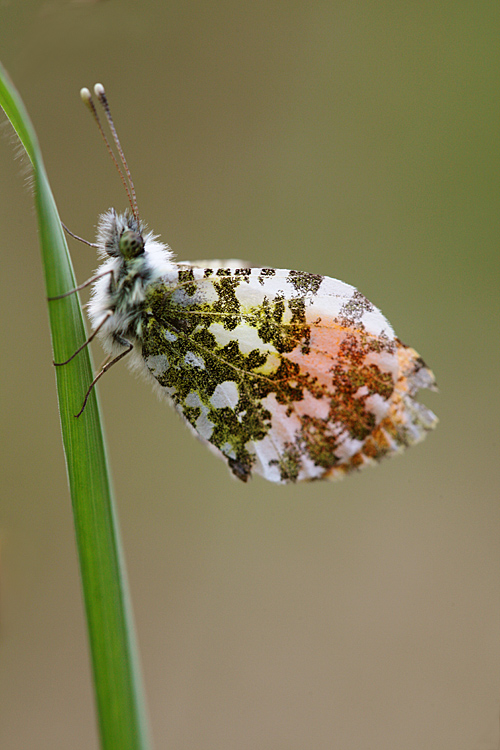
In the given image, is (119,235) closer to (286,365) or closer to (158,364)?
(158,364)

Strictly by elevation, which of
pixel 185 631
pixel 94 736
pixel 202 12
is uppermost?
pixel 202 12

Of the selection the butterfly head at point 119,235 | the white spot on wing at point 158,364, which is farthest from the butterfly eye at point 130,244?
the white spot on wing at point 158,364

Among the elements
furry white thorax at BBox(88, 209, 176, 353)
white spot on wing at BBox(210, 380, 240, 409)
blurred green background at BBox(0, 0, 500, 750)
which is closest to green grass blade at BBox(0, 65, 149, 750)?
furry white thorax at BBox(88, 209, 176, 353)

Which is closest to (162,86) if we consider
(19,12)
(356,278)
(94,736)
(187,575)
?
(19,12)

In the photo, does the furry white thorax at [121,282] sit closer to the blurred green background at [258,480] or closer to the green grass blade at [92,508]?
the green grass blade at [92,508]

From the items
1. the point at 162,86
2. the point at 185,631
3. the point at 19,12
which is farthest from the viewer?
the point at 162,86

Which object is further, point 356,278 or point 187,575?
point 356,278

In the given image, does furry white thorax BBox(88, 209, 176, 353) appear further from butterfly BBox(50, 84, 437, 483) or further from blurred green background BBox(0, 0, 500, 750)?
blurred green background BBox(0, 0, 500, 750)

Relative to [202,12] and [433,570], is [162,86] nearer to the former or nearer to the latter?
[202,12]
